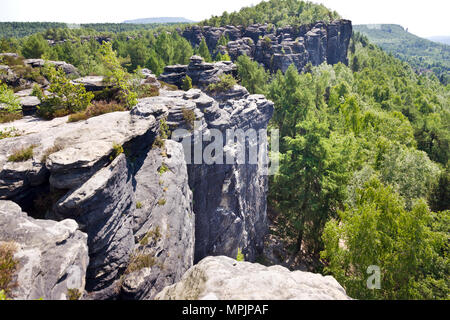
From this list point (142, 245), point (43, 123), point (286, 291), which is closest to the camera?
point (286, 291)

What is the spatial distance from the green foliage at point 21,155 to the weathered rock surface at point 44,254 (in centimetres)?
207

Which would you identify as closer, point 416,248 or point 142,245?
point 142,245

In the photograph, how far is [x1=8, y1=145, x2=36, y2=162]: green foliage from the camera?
1036 centimetres

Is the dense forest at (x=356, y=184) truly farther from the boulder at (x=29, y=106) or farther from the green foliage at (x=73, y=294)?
the green foliage at (x=73, y=294)

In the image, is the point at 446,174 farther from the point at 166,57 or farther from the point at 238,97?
the point at 166,57

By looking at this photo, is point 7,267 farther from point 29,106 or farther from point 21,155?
point 29,106

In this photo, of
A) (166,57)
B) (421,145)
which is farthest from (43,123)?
(421,145)

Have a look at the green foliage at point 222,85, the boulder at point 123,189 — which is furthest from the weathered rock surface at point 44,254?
the green foliage at point 222,85

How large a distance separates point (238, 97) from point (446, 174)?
25215mm

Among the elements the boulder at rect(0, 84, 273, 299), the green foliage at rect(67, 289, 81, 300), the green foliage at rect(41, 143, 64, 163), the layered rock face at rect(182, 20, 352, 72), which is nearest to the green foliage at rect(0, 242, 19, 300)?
the green foliage at rect(67, 289, 81, 300)

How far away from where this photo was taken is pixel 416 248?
44.0 ft

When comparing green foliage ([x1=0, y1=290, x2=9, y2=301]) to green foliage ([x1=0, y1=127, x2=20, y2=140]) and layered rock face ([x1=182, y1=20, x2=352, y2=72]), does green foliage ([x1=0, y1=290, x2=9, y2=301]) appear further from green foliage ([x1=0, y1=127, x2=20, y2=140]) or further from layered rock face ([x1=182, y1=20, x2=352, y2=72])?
layered rock face ([x1=182, y1=20, x2=352, y2=72])
